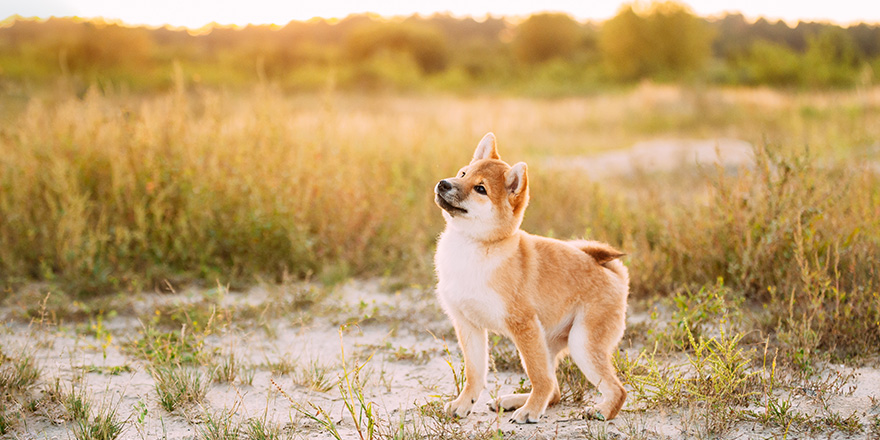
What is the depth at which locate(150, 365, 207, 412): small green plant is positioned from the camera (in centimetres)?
330

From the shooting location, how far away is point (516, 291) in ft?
9.84

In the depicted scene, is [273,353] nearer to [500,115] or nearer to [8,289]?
[8,289]

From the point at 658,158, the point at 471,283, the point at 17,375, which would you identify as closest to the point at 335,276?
the point at 17,375

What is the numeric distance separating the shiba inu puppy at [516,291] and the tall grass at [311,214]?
59.8 inches

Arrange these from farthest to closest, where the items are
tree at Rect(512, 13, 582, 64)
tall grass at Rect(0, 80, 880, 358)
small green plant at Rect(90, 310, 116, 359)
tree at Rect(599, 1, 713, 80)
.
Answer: tree at Rect(512, 13, 582, 64) → tree at Rect(599, 1, 713, 80) → tall grass at Rect(0, 80, 880, 358) → small green plant at Rect(90, 310, 116, 359)

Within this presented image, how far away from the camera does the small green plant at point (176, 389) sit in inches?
130

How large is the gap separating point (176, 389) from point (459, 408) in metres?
1.49

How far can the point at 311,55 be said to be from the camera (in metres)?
34.1

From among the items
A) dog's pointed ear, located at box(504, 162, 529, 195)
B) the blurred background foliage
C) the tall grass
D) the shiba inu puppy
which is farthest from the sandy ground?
the blurred background foliage

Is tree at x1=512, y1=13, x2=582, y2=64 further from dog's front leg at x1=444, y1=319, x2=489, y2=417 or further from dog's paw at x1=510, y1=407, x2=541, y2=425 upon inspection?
dog's paw at x1=510, y1=407, x2=541, y2=425

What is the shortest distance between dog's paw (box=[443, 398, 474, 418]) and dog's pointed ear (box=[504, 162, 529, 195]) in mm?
1087

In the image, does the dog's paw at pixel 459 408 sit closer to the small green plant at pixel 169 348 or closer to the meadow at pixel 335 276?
the meadow at pixel 335 276

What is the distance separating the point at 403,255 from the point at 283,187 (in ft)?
4.41

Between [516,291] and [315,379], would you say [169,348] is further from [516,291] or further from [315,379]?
[516,291]
